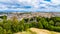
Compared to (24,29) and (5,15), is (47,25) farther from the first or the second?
(5,15)

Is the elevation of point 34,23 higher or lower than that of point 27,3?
lower

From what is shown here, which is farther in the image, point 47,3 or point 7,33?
point 47,3

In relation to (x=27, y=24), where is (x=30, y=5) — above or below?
above

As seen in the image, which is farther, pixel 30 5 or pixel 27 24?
pixel 30 5

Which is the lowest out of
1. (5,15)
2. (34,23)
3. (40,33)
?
(40,33)

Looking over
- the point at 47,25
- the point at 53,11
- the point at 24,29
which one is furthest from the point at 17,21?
the point at 53,11

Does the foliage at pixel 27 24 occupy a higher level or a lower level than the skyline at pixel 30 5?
lower

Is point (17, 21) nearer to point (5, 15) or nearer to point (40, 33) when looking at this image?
point (5, 15)
